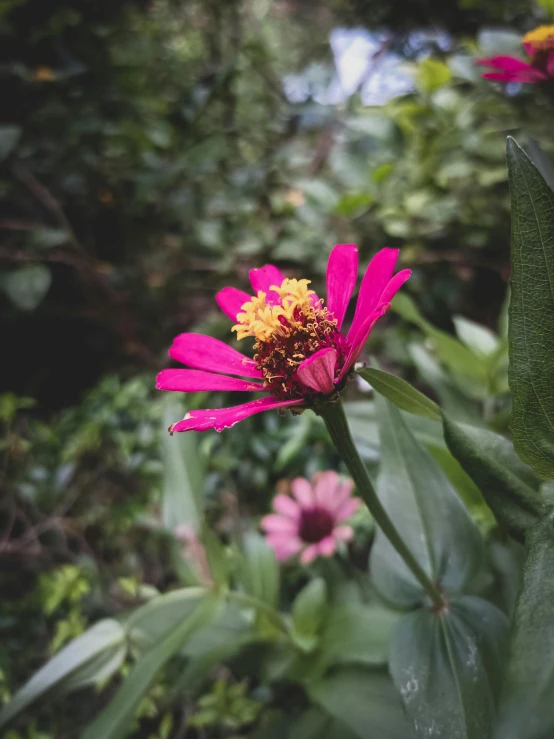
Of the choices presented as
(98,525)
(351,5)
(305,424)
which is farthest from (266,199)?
(351,5)

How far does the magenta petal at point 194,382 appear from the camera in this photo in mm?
316

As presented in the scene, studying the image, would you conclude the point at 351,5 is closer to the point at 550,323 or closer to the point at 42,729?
the point at 550,323

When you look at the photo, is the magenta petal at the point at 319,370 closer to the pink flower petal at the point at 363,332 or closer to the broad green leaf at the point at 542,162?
the pink flower petal at the point at 363,332

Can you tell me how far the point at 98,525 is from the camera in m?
0.86

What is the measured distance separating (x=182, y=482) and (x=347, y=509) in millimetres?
232

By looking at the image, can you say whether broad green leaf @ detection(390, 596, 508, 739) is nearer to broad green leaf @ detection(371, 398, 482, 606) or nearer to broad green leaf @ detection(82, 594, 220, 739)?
broad green leaf @ detection(371, 398, 482, 606)

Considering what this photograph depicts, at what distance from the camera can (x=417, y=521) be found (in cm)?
42

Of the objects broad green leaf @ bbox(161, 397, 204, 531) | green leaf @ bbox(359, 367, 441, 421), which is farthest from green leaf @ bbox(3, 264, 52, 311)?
green leaf @ bbox(359, 367, 441, 421)

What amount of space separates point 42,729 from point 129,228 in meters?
0.95

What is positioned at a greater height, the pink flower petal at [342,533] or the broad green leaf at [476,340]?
the broad green leaf at [476,340]

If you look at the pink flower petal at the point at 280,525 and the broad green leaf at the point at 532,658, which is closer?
the broad green leaf at the point at 532,658

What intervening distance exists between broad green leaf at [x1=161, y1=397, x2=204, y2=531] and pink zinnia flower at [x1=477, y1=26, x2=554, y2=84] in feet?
1.63

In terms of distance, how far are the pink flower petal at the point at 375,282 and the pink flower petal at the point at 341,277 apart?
0.12 ft

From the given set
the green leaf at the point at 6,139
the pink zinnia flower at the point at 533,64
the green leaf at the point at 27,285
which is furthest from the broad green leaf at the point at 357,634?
the green leaf at the point at 6,139
